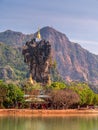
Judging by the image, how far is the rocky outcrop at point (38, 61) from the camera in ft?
523

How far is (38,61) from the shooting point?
15925cm

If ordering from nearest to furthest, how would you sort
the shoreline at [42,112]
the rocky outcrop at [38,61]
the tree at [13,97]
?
the shoreline at [42,112] → the tree at [13,97] → the rocky outcrop at [38,61]

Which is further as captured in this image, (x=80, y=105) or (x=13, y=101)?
(x=80, y=105)

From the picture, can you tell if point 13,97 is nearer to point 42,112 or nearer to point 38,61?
point 42,112

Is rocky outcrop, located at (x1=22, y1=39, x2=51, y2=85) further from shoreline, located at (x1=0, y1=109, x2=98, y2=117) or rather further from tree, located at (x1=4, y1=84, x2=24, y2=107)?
tree, located at (x1=4, y1=84, x2=24, y2=107)

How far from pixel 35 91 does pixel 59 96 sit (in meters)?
21.2

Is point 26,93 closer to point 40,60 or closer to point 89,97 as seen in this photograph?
point 89,97

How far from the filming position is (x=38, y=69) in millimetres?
→ 159875

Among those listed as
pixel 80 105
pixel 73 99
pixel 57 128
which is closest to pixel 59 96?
pixel 73 99

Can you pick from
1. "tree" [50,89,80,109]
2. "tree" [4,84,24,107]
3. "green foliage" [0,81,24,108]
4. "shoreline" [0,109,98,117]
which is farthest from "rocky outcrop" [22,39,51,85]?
"tree" [4,84,24,107]

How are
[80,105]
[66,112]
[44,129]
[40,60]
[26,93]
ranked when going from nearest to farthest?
[44,129] < [66,112] < [80,105] < [26,93] < [40,60]

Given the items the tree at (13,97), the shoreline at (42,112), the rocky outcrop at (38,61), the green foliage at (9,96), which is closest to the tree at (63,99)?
the shoreline at (42,112)

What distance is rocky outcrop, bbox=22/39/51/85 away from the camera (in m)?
159

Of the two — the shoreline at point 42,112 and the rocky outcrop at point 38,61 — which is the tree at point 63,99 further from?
the rocky outcrop at point 38,61
